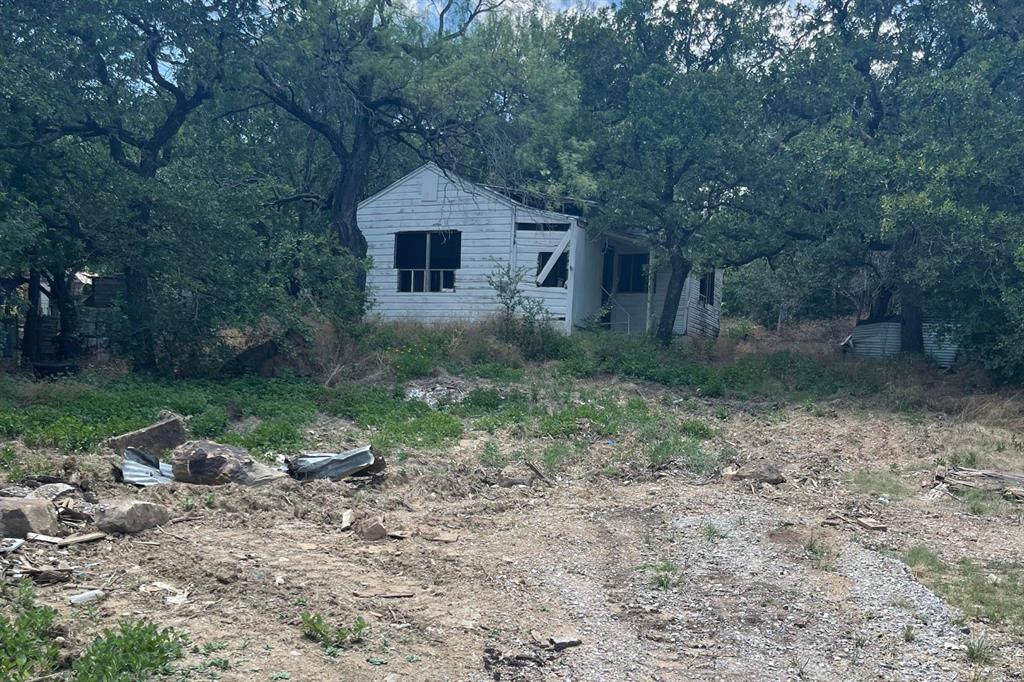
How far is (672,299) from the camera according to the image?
20297mm

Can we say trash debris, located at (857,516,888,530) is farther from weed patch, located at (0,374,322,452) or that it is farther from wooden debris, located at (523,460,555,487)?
weed patch, located at (0,374,322,452)

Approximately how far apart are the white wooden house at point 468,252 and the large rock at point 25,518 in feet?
45.9

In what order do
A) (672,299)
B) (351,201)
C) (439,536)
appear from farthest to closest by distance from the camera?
(351,201), (672,299), (439,536)

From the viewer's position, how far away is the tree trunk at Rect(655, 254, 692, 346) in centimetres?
2012

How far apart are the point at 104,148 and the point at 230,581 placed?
580 inches

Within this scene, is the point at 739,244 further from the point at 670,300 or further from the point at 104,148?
the point at 104,148

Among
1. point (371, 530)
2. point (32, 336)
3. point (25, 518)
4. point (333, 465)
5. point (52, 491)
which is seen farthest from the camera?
point (32, 336)

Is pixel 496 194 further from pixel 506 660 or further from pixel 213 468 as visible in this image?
pixel 506 660

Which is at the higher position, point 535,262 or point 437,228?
point 437,228

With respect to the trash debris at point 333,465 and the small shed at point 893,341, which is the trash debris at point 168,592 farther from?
the small shed at point 893,341

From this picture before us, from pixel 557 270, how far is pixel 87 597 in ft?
53.8

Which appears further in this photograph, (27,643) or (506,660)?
(506,660)

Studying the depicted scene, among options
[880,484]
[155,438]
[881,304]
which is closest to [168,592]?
[155,438]

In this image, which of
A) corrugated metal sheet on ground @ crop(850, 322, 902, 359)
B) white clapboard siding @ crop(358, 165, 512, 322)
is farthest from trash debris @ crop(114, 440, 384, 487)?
corrugated metal sheet on ground @ crop(850, 322, 902, 359)
